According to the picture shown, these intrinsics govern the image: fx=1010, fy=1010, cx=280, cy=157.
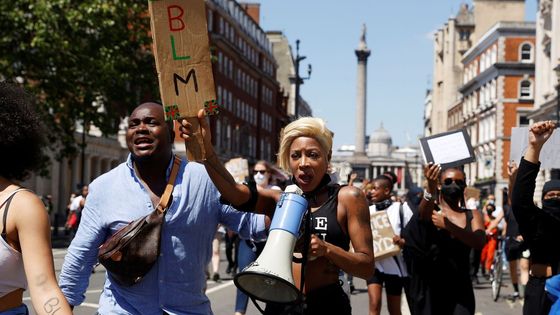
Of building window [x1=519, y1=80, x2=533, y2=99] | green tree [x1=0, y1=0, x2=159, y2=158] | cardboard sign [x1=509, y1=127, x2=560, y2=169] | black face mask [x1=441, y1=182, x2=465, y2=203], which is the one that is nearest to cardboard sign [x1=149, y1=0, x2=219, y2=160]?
cardboard sign [x1=509, y1=127, x2=560, y2=169]

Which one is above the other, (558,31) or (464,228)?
(558,31)

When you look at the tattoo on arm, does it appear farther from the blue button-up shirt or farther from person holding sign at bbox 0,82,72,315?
the blue button-up shirt

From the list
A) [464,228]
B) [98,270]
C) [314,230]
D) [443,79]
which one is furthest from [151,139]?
[443,79]

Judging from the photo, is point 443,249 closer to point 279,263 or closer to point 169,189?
point 169,189

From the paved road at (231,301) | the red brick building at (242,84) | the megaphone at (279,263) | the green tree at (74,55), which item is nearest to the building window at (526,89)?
A: the red brick building at (242,84)

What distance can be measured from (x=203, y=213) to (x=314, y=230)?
54 cm

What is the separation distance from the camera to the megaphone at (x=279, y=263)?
369cm

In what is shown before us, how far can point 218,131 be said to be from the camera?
255ft

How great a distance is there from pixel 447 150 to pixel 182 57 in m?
4.07

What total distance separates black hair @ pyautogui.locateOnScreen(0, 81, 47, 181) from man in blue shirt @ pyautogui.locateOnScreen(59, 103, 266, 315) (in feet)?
3.91

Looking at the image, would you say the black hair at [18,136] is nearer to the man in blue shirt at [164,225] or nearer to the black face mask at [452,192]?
the man in blue shirt at [164,225]

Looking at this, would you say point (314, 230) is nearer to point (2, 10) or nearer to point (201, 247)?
point (201, 247)

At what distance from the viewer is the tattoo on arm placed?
10.9 ft

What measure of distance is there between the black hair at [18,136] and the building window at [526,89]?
8140 centimetres
